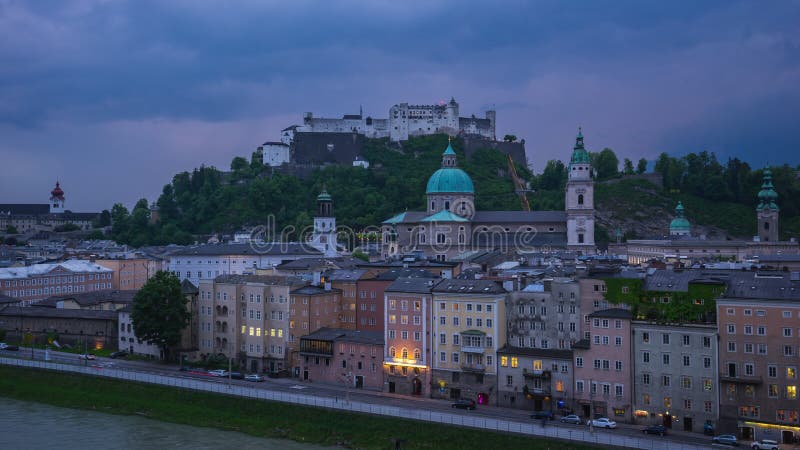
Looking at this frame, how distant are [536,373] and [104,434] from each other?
2267 centimetres

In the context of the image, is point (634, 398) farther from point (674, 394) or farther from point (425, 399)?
point (425, 399)

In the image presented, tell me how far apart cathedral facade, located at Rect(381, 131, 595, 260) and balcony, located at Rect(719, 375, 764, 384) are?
5293 cm

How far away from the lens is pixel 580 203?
95625 millimetres

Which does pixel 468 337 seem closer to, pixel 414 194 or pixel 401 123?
pixel 414 194

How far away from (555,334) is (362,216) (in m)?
81.6

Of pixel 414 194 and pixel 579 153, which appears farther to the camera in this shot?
pixel 414 194

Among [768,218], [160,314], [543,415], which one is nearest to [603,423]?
[543,415]

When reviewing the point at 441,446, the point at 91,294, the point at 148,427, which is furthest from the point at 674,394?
the point at 91,294

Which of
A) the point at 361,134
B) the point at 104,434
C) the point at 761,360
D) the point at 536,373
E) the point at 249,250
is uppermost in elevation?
the point at 361,134

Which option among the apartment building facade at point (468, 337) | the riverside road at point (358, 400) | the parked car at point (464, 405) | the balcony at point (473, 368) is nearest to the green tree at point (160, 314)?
the riverside road at point (358, 400)

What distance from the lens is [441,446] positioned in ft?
120

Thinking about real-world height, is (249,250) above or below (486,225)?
below

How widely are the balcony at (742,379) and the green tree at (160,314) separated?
34.2m

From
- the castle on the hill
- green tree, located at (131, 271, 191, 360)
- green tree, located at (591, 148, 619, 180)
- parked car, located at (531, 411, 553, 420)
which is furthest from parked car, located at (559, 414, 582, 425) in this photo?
the castle on the hill
